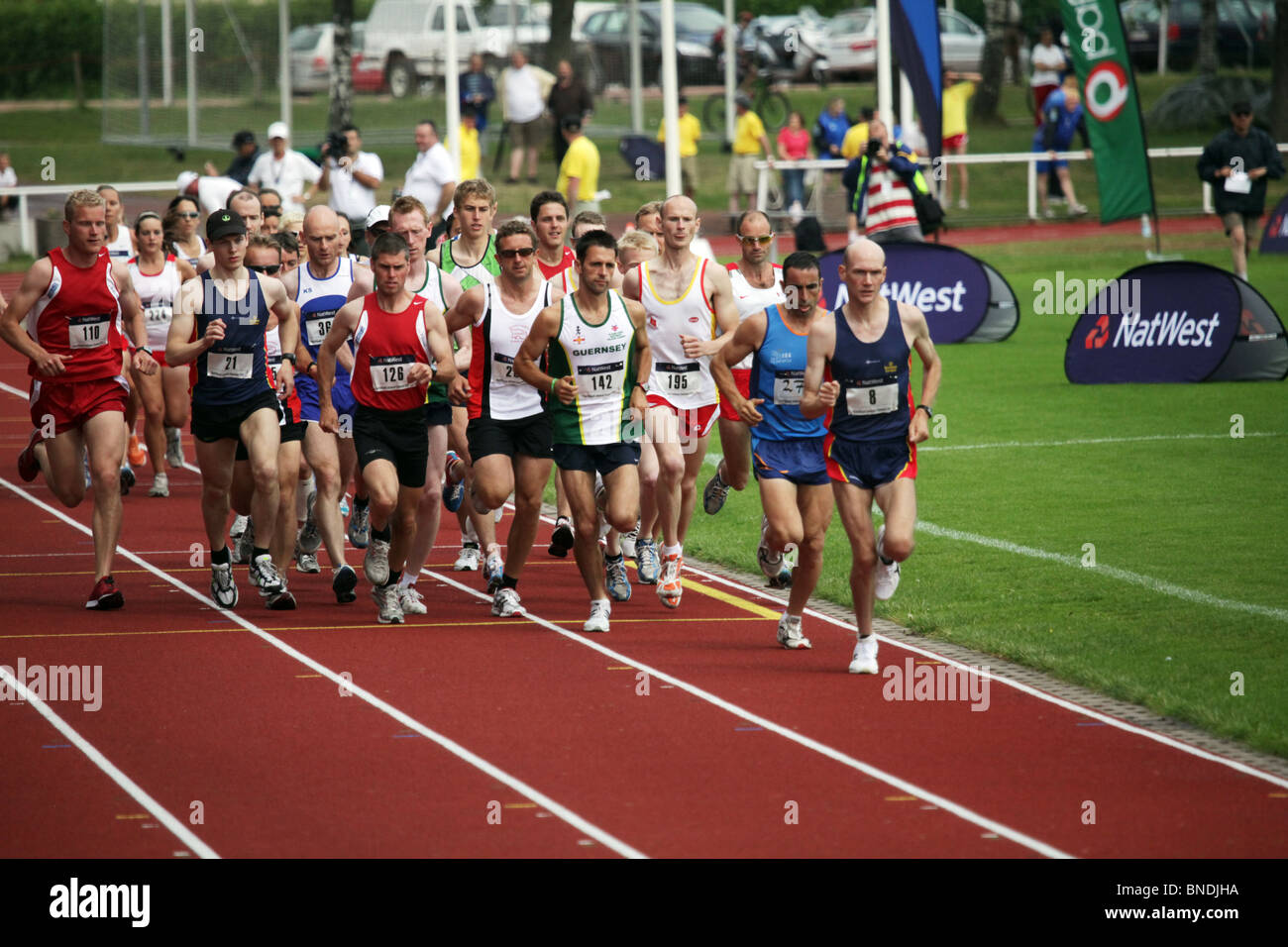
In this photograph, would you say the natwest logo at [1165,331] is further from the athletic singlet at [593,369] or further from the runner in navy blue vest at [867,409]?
the runner in navy blue vest at [867,409]

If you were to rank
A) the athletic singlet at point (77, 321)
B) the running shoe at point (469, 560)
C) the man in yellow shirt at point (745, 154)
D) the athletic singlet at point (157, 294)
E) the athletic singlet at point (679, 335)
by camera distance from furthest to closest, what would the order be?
the man in yellow shirt at point (745, 154) → the athletic singlet at point (157, 294) → the running shoe at point (469, 560) → the athletic singlet at point (679, 335) → the athletic singlet at point (77, 321)

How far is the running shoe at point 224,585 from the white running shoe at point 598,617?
2125 mm

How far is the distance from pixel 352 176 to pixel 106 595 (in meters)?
11.7

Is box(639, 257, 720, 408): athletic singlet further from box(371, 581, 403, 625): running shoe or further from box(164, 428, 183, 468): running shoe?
box(164, 428, 183, 468): running shoe

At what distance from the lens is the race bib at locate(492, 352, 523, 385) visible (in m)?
10.6

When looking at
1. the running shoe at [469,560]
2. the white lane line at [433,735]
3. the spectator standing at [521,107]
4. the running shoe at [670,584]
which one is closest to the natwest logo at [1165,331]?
the running shoe at [469,560]

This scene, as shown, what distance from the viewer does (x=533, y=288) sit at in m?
10.8

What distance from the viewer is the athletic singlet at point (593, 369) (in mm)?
10367

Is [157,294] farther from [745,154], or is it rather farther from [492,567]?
[745,154]

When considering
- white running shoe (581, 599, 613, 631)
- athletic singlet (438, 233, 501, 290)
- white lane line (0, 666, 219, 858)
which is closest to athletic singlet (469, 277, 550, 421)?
white running shoe (581, 599, 613, 631)

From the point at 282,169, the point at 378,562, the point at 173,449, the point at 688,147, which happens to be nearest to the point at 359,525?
the point at 378,562

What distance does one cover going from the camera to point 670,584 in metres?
11.1

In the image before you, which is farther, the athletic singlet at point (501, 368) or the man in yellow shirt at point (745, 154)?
the man in yellow shirt at point (745, 154)
